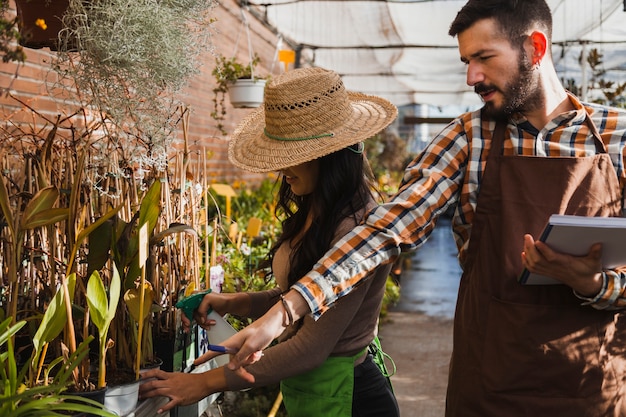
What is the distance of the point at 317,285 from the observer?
1.50 metres

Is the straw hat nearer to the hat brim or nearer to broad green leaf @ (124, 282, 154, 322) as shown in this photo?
the hat brim

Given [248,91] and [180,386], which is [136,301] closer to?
[180,386]

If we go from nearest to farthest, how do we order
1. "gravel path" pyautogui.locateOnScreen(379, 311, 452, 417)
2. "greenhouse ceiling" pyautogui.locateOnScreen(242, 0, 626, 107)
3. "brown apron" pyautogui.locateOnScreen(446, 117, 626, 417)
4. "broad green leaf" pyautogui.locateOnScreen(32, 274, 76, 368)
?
"broad green leaf" pyautogui.locateOnScreen(32, 274, 76, 368)
"brown apron" pyautogui.locateOnScreen(446, 117, 626, 417)
"gravel path" pyautogui.locateOnScreen(379, 311, 452, 417)
"greenhouse ceiling" pyautogui.locateOnScreen(242, 0, 626, 107)

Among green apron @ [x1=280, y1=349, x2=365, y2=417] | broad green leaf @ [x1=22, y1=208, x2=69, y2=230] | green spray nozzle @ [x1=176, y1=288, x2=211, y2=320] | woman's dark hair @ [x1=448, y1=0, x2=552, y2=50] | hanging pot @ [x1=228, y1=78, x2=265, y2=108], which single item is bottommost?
green apron @ [x1=280, y1=349, x2=365, y2=417]

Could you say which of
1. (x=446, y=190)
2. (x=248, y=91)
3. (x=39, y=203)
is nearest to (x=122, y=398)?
(x=39, y=203)

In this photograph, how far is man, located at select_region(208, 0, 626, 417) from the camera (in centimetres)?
152

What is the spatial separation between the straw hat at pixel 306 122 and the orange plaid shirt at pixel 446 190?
0.72 ft

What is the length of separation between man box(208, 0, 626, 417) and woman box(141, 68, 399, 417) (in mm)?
218

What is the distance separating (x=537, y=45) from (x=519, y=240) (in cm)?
42

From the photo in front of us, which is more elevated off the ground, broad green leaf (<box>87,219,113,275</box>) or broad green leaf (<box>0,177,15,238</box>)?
broad green leaf (<box>0,177,15,238</box>)

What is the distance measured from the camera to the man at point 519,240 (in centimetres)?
152

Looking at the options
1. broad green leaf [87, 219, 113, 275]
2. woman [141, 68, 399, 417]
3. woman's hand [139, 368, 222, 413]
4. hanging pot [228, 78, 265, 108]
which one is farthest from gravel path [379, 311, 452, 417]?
broad green leaf [87, 219, 113, 275]

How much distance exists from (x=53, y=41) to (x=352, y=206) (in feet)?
2.94

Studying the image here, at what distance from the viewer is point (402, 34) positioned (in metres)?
8.82
